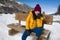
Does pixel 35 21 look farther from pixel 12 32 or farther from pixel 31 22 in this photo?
pixel 12 32

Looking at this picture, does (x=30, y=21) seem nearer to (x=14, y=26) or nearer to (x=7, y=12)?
(x=14, y=26)

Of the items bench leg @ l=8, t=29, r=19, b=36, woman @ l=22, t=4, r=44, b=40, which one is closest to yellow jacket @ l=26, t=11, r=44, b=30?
woman @ l=22, t=4, r=44, b=40

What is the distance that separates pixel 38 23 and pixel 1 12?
614 centimetres

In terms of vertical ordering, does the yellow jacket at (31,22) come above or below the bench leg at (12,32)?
above

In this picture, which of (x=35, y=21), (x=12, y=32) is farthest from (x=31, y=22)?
(x=12, y=32)

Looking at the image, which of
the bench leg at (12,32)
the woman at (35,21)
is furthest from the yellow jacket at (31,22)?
the bench leg at (12,32)

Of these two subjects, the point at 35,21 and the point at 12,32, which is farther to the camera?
the point at 12,32

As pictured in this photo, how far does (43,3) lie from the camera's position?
7.22 m

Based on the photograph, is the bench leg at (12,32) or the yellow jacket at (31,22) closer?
the yellow jacket at (31,22)

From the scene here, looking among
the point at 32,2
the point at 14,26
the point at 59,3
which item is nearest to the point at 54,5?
the point at 59,3

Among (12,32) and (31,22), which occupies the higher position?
(31,22)

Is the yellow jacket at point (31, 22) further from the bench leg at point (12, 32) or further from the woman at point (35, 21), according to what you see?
the bench leg at point (12, 32)

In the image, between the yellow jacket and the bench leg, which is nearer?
the yellow jacket

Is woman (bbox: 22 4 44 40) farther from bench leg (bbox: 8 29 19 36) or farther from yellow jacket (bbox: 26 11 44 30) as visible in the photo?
bench leg (bbox: 8 29 19 36)
